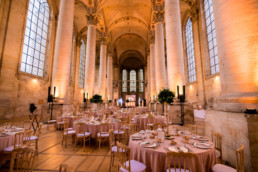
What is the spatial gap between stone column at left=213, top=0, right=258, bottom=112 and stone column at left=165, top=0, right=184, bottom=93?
434 cm

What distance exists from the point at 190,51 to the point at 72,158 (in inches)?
586

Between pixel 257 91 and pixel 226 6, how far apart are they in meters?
2.17

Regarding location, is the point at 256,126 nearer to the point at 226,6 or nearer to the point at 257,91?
the point at 257,91

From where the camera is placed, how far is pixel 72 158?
11.3 ft

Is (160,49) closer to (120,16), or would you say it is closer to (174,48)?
(174,48)

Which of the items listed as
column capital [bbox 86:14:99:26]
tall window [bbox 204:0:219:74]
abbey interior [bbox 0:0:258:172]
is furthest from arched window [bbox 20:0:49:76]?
tall window [bbox 204:0:219:74]

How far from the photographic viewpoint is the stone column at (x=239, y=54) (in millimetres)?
2641

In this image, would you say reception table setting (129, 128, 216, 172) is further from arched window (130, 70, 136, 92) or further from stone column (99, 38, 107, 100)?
arched window (130, 70, 136, 92)

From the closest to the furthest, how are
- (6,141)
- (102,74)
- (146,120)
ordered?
(6,141) → (146,120) → (102,74)

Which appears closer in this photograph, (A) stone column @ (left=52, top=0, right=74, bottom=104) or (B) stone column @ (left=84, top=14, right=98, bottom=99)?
(A) stone column @ (left=52, top=0, right=74, bottom=104)

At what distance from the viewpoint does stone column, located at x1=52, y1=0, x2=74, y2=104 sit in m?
8.20

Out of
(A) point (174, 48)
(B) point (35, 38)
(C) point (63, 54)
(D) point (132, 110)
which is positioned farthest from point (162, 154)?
(B) point (35, 38)

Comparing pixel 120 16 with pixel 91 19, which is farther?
pixel 120 16

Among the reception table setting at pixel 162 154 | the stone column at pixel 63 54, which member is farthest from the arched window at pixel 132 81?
the reception table setting at pixel 162 154
